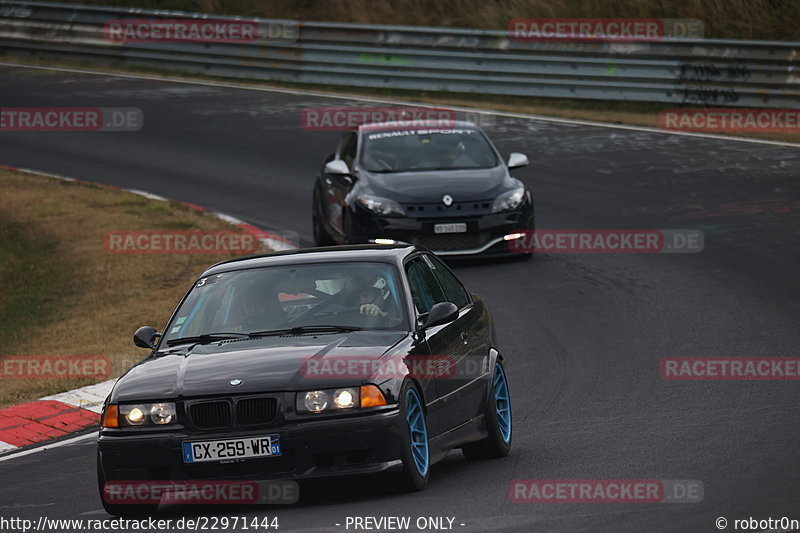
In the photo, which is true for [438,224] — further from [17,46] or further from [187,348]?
[17,46]

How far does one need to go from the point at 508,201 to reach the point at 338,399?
9745 mm

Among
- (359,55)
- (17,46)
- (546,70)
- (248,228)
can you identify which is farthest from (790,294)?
(17,46)

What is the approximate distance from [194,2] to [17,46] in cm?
493

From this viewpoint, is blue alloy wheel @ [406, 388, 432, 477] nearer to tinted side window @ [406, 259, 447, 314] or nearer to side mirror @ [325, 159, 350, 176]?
tinted side window @ [406, 259, 447, 314]

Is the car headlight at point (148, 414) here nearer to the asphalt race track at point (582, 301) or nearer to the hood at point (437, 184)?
the asphalt race track at point (582, 301)

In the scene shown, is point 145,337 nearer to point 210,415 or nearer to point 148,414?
point 148,414

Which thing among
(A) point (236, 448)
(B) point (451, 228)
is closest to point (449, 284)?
(A) point (236, 448)

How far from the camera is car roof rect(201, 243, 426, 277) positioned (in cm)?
931

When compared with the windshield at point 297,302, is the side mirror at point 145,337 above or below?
below

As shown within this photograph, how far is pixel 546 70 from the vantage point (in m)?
28.8

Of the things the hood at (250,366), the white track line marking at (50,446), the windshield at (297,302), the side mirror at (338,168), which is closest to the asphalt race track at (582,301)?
the white track line marking at (50,446)

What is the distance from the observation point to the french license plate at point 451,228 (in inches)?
672

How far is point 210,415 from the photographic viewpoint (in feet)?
25.6

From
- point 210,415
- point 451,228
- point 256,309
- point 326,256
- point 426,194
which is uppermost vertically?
point 326,256
